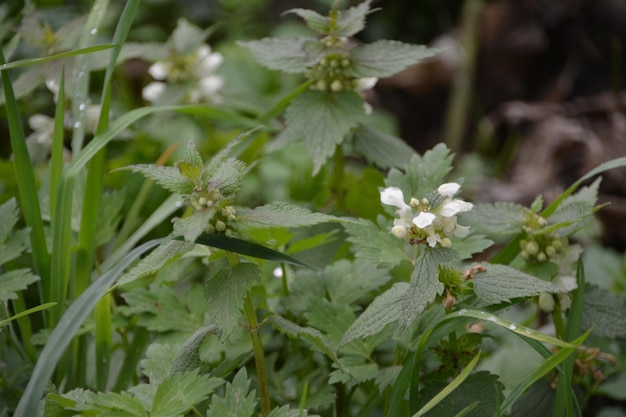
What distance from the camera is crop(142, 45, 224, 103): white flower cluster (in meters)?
1.76

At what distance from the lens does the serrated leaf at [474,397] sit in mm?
973

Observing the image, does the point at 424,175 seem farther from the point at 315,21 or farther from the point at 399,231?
the point at 315,21

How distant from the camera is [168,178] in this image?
894 mm

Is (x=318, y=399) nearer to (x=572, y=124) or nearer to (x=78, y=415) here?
(x=78, y=415)

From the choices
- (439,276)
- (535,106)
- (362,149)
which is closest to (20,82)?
(362,149)

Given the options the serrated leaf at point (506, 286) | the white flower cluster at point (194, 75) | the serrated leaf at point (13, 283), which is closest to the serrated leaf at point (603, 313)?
the serrated leaf at point (506, 286)

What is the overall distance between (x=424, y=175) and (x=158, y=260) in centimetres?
44

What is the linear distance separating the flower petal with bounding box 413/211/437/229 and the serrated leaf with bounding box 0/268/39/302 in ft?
1.88

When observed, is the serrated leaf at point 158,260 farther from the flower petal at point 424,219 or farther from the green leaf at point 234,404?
the flower petal at point 424,219

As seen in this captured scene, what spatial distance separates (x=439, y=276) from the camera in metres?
0.95

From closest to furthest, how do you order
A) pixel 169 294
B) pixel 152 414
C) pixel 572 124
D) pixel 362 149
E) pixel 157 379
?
pixel 152 414
pixel 157 379
pixel 169 294
pixel 362 149
pixel 572 124

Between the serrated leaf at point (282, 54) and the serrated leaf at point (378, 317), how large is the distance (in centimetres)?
45

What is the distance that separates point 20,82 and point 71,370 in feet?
2.09

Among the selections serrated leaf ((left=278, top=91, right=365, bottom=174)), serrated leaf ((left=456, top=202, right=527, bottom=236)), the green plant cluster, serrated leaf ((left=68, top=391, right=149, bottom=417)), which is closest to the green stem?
the green plant cluster
